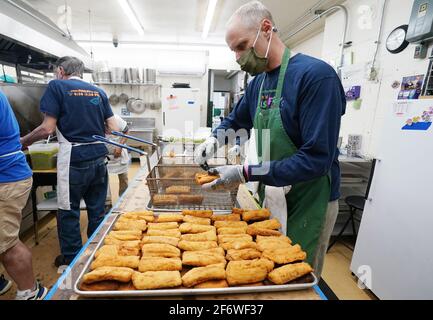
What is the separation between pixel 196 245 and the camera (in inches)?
37.1

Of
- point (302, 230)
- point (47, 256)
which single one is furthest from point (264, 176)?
point (47, 256)

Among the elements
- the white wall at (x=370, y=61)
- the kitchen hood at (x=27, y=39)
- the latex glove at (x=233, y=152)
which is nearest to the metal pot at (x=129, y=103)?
the kitchen hood at (x=27, y=39)

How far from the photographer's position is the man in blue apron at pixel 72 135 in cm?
214

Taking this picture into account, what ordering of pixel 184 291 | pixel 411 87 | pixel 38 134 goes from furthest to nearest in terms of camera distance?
pixel 411 87 < pixel 38 134 < pixel 184 291

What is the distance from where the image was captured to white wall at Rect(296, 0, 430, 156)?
2.68 m

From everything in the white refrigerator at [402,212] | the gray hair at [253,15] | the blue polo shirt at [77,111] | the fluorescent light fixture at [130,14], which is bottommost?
the white refrigerator at [402,212]

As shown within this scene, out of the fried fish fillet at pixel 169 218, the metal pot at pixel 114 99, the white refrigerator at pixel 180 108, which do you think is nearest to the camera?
the fried fish fillet at pixel 169 218

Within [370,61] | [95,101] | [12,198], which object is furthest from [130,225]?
[370,61]

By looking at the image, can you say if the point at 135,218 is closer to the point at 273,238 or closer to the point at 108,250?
the point at 108,250

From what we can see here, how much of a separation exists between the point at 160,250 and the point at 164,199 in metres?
0.46

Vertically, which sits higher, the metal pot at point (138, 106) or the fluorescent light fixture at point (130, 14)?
the fluorescent light fixture at point (130, 14)

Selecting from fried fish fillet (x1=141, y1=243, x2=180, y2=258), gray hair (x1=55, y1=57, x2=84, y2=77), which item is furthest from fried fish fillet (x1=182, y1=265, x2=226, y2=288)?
gray hair (x1=55, y1=57, x2=84, y2=77)

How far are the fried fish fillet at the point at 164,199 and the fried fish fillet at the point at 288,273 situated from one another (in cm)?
70

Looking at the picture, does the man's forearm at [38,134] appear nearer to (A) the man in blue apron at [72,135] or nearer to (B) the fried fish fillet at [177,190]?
(A) the man in blue apron at [72,135]
